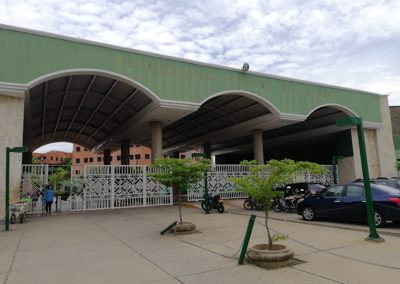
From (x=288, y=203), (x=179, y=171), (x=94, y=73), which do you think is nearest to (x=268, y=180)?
(x=179, y=171)

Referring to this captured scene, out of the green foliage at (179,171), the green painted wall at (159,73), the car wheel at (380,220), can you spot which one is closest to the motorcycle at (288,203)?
the car wheel at (380,220)

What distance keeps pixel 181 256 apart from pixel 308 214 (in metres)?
6.90

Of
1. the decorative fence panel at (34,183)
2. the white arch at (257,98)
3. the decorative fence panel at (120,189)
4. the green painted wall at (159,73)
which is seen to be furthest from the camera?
the white arch at (257,98)

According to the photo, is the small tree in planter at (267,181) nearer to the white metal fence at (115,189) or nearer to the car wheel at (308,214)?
the car wheel at (308,214)

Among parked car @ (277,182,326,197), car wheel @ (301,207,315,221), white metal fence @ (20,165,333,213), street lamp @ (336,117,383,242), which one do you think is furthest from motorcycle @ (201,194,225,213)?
street lamp @ (336,117,383,242)

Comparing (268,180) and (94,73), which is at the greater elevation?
(94,73)

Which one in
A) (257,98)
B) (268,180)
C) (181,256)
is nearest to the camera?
(268,180)

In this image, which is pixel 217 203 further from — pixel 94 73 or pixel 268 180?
pixel 268 180

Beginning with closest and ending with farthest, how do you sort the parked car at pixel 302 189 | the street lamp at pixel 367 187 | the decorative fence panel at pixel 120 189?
the street lamp at pixel 367 187 → the parked car at pixel 302 189 → the decorative fence panel at pixel 120 189

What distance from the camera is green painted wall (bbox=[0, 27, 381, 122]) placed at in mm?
15969

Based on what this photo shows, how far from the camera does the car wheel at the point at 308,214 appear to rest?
12582 millimetres

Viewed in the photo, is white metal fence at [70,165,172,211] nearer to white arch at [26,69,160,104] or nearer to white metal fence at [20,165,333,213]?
white metal fence at [20,165,333,213]

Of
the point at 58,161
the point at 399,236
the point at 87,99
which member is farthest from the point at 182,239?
the point at 58,161

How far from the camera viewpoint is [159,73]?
19.6 m
